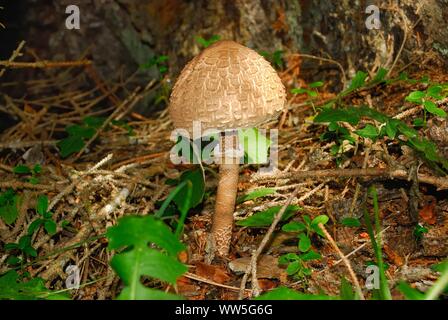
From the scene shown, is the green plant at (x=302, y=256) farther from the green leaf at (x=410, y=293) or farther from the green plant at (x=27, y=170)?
the green plant at (x=27, y=170)

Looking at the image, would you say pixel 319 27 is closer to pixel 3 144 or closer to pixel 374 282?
pixel 374 282

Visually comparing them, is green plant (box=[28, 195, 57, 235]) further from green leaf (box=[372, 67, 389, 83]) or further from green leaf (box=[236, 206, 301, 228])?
green leaf (box=[372, 67, 389, 83])

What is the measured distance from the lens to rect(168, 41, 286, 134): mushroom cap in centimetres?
236

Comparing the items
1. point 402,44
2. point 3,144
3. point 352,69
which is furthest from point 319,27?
point 3,144

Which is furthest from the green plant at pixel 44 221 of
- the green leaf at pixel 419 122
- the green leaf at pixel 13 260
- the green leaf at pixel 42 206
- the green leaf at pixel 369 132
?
the green leaf at pixel 419 122

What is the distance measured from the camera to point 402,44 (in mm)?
3414

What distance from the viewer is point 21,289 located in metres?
2.18

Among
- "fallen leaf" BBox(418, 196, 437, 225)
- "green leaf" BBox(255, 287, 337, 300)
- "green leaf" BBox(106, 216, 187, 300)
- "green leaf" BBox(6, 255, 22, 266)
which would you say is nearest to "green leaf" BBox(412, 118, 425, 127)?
"fallen leaf" BBox(418, 196, 437, 225)

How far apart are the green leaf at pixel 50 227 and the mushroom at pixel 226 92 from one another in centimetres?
95

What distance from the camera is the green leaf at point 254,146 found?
3.04 metres

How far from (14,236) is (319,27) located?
119 inches

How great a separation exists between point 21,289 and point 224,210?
45.1 inches

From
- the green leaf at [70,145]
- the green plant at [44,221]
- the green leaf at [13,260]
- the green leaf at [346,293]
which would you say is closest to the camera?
the green leaf at [346,293]

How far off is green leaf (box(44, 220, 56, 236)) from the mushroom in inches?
37.5
